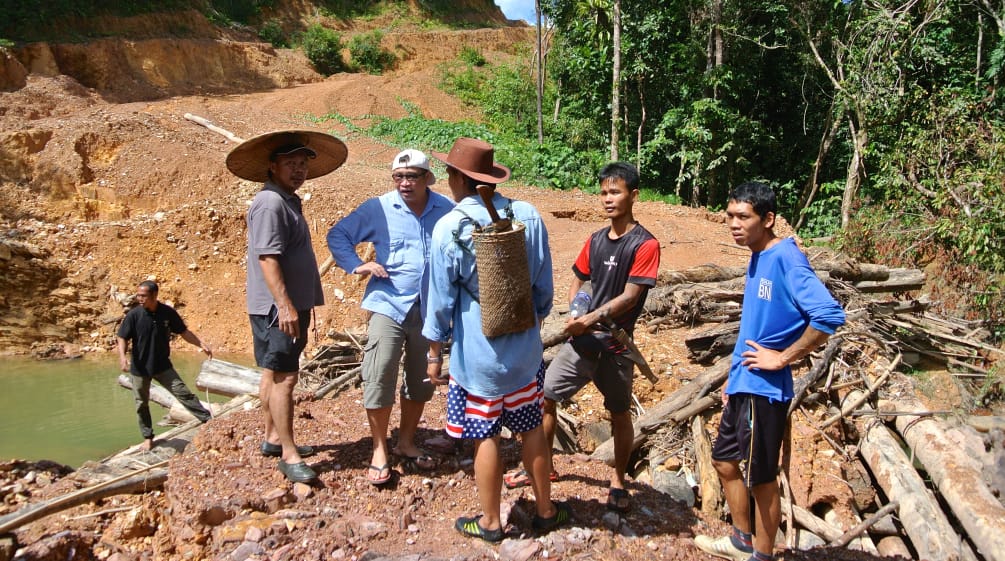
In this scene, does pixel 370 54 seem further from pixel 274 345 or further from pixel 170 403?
pixel 274 345

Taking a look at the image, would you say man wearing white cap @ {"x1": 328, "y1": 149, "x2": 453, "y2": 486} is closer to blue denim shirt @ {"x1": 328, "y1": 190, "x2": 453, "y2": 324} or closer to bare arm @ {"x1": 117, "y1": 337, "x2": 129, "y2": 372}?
blue denim shirt @ {"x1": 328, "y1": 190, "x2": 453, "y2": 324}

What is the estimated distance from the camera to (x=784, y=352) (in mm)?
2738

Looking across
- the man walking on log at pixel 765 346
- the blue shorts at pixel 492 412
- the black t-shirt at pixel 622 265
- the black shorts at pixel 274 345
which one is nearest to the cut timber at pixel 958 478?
the man walking on log at pixel 765 346

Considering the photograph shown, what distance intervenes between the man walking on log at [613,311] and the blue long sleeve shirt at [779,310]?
0.56 metres

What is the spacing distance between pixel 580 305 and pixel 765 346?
999 mm

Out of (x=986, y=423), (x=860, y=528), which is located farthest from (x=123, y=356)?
(x=986, y=423)

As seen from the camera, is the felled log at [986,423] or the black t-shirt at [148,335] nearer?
the felled log at [986,423]

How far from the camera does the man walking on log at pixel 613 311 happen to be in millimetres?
3287

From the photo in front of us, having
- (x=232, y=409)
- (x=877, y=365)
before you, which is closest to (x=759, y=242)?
(x=877, y=365)

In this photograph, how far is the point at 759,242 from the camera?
2.88 m

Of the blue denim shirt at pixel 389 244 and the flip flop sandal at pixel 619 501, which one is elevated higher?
the blue denim shirt at pixel 389 244

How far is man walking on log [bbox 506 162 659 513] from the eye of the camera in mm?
3287

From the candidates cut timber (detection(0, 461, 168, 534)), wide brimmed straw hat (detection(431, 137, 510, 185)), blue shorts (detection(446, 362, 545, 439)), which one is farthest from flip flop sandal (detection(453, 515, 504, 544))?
cut timber (detection(0, 461, 168, 534))

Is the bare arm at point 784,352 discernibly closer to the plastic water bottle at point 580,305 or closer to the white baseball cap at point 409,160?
the plastic water bottle at point 580,305
